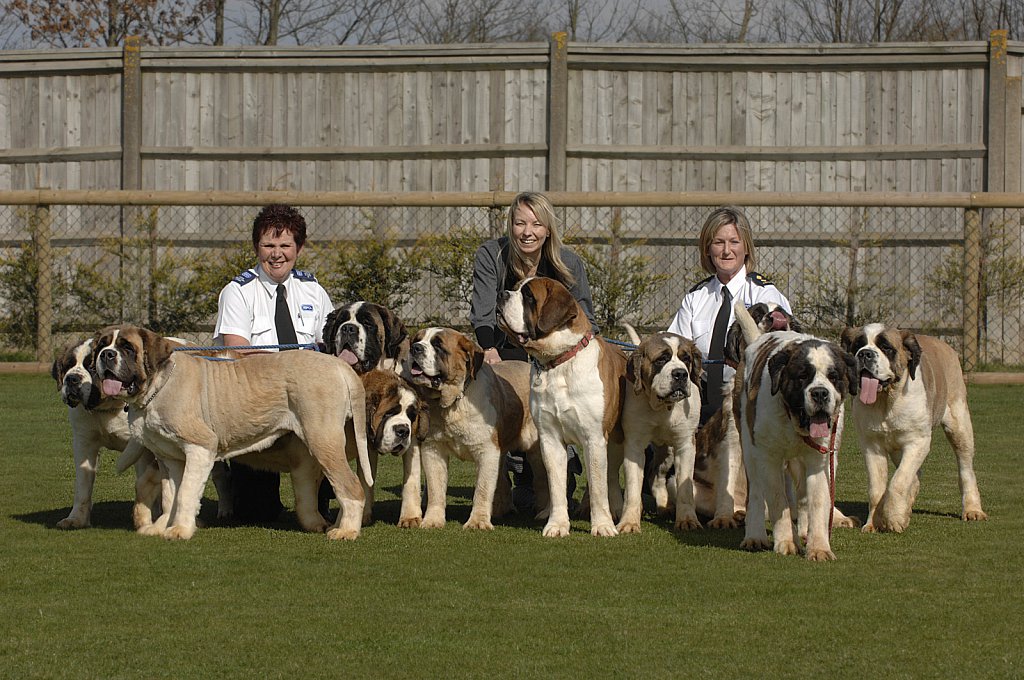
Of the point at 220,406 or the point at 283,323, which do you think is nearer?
the point at 220,406

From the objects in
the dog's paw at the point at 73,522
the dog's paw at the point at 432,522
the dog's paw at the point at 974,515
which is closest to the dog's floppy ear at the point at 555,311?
the dog's paw at the point at 432,522

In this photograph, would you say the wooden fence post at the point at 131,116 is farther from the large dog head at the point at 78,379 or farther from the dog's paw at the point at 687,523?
the dog's paw at the point at 687,523

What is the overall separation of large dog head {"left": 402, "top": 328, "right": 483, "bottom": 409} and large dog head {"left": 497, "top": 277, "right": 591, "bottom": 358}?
1.25 ft

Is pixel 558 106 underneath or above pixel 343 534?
above

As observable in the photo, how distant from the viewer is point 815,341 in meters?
6.74

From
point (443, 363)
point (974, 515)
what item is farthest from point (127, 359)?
point (974, 515)

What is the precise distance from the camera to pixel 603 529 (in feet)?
25.1

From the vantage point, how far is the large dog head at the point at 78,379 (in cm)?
733

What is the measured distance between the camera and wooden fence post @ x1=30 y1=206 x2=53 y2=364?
16.3 metres

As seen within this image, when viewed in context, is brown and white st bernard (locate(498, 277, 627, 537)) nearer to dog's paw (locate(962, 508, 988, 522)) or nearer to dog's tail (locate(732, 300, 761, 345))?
dog's tail (locate(732, 300, 761, 345))

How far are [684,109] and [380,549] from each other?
42.8ft

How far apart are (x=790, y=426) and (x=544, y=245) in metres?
2.59

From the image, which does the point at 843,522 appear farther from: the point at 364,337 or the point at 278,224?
the point at 278,224

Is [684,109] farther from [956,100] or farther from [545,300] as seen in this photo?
[545,300]
